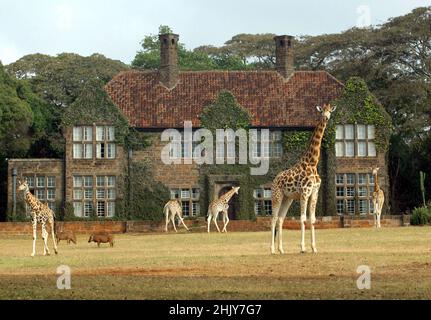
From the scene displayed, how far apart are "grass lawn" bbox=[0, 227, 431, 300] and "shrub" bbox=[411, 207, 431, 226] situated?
48.3ft

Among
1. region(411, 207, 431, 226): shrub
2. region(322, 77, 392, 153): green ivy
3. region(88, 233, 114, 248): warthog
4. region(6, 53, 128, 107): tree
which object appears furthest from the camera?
region(6, 53, 128, 107): tree

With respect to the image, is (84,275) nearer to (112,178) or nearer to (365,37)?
(112,178)

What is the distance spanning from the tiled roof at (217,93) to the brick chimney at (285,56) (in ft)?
1.30

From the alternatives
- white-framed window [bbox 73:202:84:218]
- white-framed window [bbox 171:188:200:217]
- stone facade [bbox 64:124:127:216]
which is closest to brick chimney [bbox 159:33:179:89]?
stone facade [bbox 64:124:127:216]

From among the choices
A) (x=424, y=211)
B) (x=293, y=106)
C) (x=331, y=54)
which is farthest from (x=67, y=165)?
(x=331, y=54)

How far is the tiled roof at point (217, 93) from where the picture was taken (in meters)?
64.2

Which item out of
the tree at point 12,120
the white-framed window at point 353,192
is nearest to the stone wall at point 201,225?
the white-framed window at point 353,192

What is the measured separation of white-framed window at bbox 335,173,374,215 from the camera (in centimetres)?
6400

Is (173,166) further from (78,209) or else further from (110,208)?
(78,209)

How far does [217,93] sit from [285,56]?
530cm

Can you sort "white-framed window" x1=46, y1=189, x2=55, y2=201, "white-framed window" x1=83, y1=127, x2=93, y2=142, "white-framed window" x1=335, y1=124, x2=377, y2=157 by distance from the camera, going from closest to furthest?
"white-framed window" x1=83, y1=127, x2=93, y2=142, "white-framed window" x1=46, y1=189, x2=55, y2=201, "white-framed window" x1=335, y1=124, x2=377, y2=157

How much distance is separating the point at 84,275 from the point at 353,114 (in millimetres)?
40760

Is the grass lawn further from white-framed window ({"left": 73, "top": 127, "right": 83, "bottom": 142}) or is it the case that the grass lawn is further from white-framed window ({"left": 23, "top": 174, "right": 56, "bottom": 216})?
white-framed window ({"left": 73, "top": 127, "right": 83, "bottom": 142})

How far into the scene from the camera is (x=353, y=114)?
211ft
